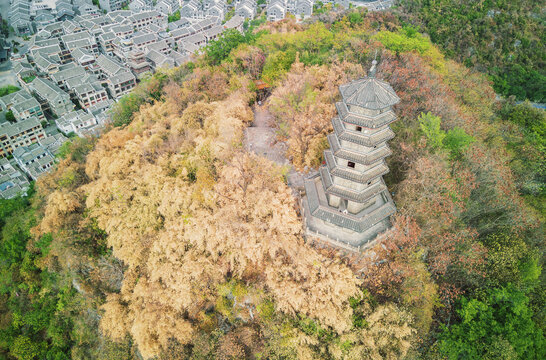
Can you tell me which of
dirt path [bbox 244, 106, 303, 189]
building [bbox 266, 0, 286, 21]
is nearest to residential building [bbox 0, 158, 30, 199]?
dirt path [bbox 244, 106, 303, 189]

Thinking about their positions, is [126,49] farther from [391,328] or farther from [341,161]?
[391,328]

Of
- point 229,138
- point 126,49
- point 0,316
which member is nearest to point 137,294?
point 229,138

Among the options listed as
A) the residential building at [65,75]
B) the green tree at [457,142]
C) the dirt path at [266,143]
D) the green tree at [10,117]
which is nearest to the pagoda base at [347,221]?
the dirt path at [266,143]

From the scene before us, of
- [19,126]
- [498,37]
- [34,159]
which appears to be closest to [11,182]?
[34,159]

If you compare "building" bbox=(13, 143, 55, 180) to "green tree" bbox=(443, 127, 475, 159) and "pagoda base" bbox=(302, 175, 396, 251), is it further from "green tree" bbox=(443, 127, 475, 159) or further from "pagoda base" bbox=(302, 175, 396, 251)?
"green tree" bbox=(443, 127, 475, 159)

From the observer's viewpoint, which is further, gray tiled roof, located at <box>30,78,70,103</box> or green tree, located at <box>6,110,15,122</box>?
gray tiled roof, located at <box>30,78,70,103</box>

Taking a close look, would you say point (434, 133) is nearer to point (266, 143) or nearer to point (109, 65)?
point (266, 143)

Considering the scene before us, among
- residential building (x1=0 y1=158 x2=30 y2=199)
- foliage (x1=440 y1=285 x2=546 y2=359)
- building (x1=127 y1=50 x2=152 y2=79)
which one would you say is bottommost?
residential building (x1=0 y1=158 x2=30 y2=199)
